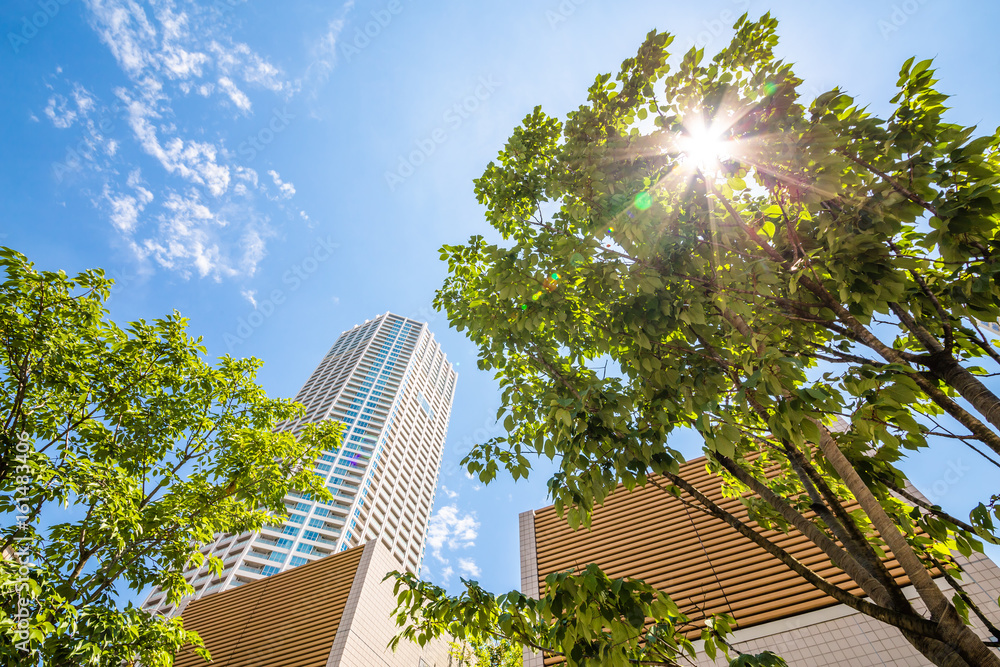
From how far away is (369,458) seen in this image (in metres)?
60.6

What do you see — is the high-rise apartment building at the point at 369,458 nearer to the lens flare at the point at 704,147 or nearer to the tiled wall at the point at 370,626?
the tiled wall at the point at 370,626

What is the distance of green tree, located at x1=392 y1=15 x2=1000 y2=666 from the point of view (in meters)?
1.93

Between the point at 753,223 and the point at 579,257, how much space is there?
1.56m

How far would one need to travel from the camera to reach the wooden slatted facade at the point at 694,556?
5840 millimetres

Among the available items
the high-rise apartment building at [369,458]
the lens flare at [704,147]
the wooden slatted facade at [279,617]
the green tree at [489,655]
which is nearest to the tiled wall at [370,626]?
the wooden slatted facade at [279,617]

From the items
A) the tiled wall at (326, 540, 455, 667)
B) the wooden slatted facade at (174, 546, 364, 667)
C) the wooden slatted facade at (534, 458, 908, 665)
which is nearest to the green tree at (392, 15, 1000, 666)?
the wooden slatted facade at (534, 458, 908, 665)

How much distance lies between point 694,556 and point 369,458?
6024 cm

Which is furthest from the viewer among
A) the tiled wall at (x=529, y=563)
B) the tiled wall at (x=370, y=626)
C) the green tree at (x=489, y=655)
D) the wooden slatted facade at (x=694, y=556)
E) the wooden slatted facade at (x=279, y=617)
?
the green tree at (x=489, y=655)

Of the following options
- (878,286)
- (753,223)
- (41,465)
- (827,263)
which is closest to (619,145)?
(753,223)

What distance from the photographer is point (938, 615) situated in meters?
1.75

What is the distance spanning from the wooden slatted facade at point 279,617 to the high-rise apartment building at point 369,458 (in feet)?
90.5

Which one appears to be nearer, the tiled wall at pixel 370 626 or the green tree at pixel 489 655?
the tiled wall at pixel 370 626

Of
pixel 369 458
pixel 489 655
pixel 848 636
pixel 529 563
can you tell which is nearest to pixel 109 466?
pixel 529 563

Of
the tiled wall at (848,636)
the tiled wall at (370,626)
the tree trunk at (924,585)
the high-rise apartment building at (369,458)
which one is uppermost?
the high-rise apartment building at (369,458)
